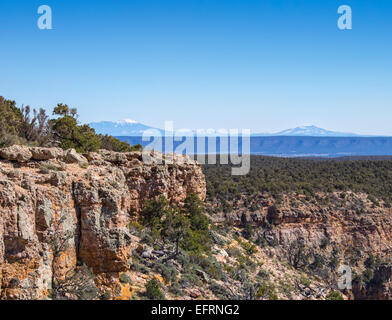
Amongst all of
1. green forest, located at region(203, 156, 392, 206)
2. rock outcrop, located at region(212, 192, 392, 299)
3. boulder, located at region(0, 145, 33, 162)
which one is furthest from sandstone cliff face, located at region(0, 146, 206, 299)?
green forest, located at region(203, 156, 392, 206)

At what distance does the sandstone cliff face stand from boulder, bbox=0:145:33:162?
27mm

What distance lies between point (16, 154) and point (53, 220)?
2934 mm

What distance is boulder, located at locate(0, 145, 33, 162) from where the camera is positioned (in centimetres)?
1097

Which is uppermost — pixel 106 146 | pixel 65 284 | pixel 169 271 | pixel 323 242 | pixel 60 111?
pixel 60 111

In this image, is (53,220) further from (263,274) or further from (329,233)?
(329,233)

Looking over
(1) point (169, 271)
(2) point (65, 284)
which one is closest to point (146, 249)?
(1) point (169, 271)

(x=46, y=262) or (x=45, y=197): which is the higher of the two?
(x=45, y=197)

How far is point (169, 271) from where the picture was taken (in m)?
13.6

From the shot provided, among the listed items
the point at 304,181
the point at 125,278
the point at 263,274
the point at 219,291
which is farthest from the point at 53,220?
the point at 304,181

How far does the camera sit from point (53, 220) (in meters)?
9.46

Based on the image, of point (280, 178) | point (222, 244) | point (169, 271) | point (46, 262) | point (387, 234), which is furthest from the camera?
point (280, 178)

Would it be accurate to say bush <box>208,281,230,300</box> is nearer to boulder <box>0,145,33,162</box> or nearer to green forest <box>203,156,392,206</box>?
boulder <box>0,145,33,162</box>
